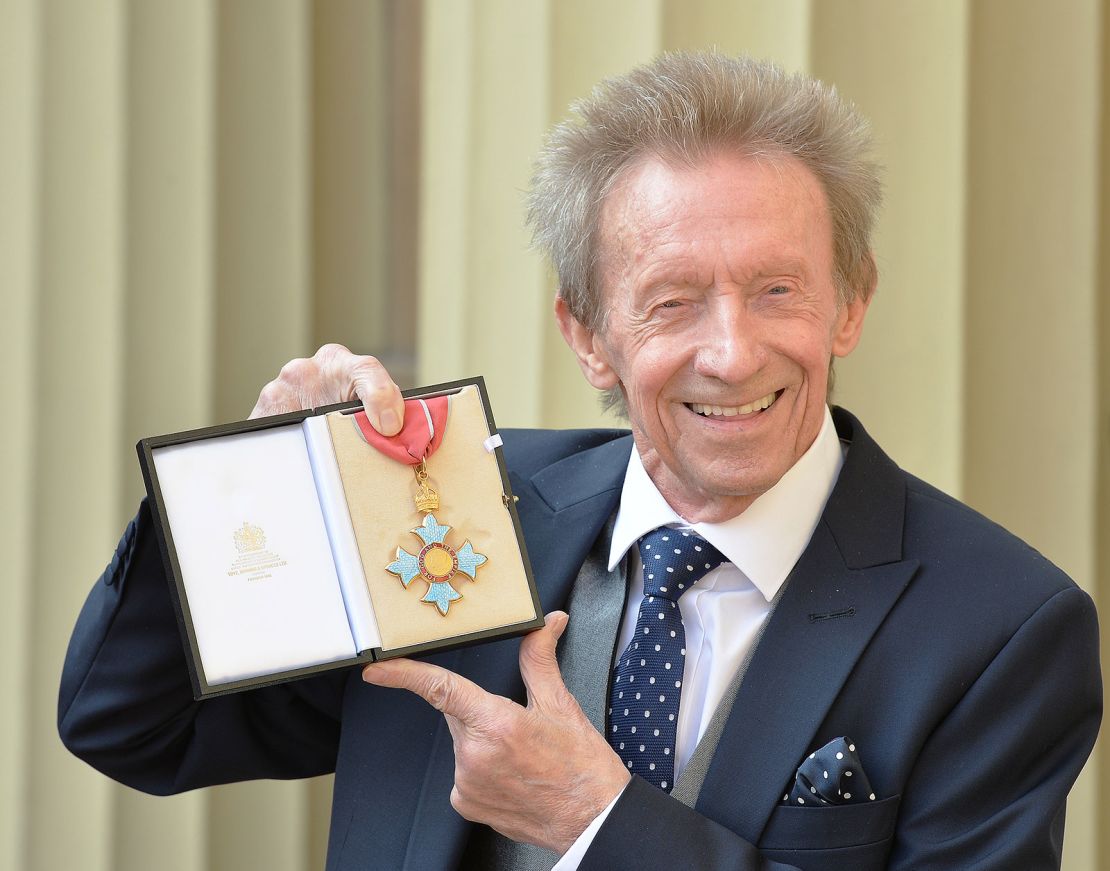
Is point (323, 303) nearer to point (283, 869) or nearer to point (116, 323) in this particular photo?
point (116, 323)

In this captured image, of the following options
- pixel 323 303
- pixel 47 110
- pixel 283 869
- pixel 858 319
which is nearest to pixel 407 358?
pixel 323 303

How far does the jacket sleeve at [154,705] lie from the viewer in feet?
5.75

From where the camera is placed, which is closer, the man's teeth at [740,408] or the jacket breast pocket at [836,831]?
the jacket breast pocket at [836,831]

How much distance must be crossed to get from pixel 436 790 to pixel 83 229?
132 centimetres

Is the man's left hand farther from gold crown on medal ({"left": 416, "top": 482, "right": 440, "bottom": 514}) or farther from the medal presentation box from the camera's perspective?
gold crown on medal ({"left": 416, "top": 482, "right": 440, "bottom": 514})

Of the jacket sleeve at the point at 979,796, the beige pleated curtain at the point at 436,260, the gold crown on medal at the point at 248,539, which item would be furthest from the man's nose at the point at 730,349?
the beige pleated curtain at the point at 436,260

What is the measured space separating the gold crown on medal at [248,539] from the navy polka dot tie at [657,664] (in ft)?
1.59

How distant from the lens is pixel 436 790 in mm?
1719

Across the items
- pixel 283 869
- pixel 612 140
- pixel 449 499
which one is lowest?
pixel 283 869

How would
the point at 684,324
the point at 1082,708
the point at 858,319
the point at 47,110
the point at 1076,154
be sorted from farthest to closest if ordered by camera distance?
the point at 1076,154, the point at 47,110, the point at 858,319, the point at 684,324, the point at 1082,708

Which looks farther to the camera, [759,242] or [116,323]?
[116,323]

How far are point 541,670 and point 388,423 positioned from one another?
1.09ft

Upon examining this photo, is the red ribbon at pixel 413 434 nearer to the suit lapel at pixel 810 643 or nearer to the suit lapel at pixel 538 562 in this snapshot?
the suit lapel at pixel 538 562

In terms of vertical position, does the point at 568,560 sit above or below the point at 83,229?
below
